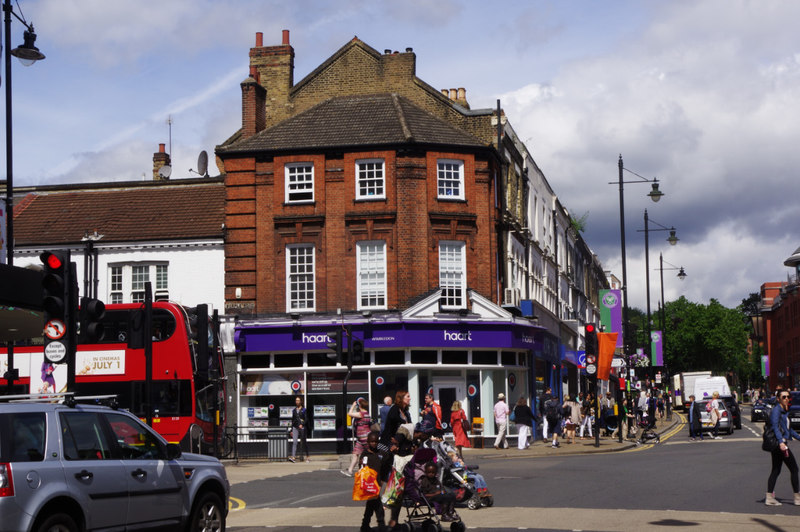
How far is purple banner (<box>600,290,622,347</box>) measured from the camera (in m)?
50.4

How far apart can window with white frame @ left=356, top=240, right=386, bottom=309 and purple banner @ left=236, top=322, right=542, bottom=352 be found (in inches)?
39.1

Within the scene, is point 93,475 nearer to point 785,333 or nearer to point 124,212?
point 124,212

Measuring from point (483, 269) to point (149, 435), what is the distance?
25416 millimetres

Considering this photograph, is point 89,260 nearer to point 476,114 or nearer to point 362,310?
point 362,310

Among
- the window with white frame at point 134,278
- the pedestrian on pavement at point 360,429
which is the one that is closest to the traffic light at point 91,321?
the pedestrian on pavement at point 360,429

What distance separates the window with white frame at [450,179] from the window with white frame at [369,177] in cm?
208

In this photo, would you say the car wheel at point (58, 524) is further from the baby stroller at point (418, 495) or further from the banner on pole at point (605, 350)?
the banner on pole at point (605, 350)

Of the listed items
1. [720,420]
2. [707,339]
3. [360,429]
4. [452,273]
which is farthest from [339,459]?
[707,339]

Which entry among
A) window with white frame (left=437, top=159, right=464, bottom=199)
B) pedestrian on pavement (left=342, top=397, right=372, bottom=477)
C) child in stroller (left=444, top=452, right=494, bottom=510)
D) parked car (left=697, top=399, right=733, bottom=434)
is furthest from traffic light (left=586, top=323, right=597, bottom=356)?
child in stroller (left=444, top=452, right=494, bottom=510)

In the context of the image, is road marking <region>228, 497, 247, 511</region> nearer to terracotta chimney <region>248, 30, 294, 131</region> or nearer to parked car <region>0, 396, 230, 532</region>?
parked car <region>0, 396, 230, 532</region>

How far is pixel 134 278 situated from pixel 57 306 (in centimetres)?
2405

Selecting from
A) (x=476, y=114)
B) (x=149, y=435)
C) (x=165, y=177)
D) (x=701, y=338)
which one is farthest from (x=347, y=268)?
(x=701, y=338)

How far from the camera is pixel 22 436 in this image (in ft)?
31.2

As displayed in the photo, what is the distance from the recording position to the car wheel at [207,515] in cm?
1168
